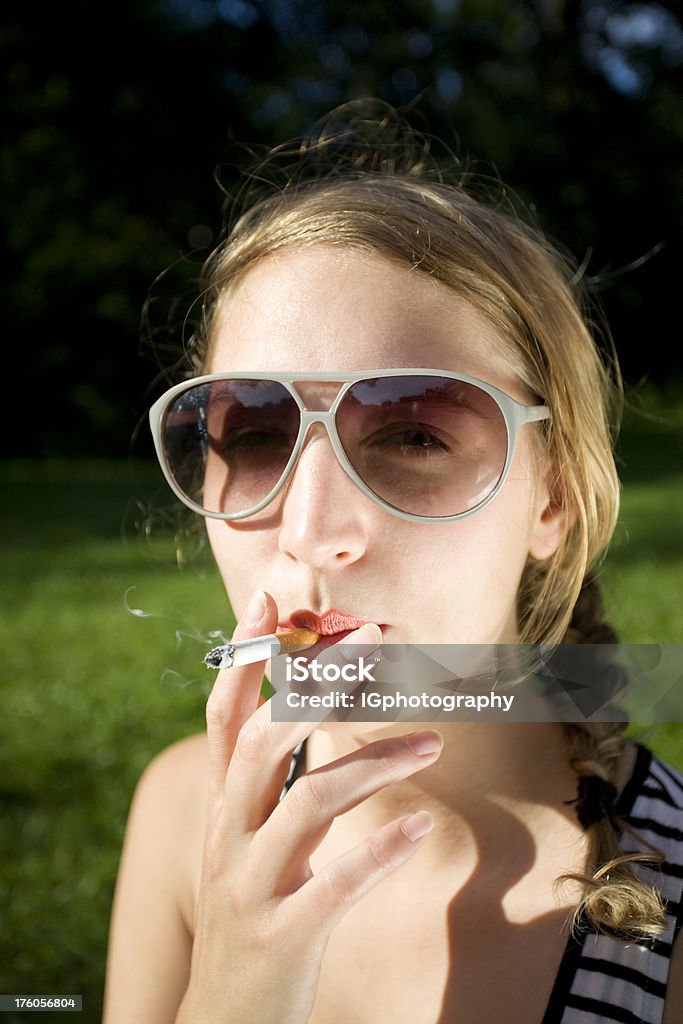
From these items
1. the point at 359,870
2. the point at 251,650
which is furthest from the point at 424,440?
the point at 359,870

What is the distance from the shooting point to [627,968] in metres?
0.73

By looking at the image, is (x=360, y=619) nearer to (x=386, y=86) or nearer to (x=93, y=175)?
(x=93, y=175)

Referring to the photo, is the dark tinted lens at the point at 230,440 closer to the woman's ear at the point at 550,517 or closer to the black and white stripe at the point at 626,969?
the woman's ear at the point at 550,517

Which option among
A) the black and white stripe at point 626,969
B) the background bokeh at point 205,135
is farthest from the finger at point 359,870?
the background bokeh at point 205,135

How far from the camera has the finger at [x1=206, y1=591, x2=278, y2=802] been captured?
26.7 inches

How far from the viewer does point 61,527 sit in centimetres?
523

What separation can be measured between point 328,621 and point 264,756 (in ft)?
0.39

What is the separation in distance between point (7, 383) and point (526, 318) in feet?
27.3

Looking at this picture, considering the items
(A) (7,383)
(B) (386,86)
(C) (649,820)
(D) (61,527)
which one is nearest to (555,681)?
(C) (649,820)

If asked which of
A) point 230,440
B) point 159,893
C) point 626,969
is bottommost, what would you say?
point 159,893

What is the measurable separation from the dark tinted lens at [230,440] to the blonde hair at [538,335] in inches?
6.3

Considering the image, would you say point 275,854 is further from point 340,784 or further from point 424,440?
point 424,440

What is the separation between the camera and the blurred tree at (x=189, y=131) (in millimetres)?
8266

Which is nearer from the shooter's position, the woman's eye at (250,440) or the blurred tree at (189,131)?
the woman's eye at (250,440)
